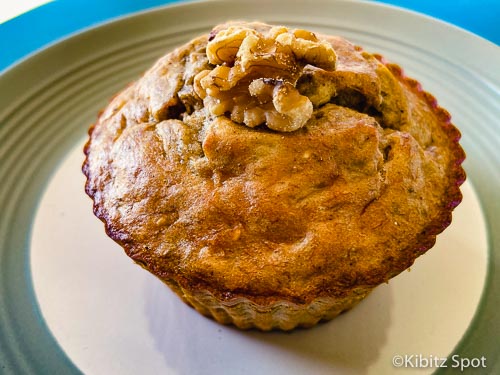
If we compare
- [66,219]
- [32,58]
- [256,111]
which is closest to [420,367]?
[256,111]

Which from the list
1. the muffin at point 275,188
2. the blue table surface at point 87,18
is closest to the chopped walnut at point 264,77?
the muffin at point 275,188

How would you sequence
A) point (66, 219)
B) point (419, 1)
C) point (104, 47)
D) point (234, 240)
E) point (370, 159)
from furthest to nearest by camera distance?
point (419, 1)
point (104, 47)
point (66, 219)
point (370, 159)
point (234, 240)

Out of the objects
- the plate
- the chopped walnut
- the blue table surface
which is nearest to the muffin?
the chopped walnut

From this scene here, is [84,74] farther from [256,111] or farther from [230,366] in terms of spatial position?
[230,366]

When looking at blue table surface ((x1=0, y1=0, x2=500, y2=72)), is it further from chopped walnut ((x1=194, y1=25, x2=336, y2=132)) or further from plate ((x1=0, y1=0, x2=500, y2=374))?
chopped walnut ((x1=194, y1=25, x2=336, y2=132))

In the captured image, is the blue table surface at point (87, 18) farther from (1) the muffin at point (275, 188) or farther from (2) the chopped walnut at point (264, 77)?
(2) the chopped walnut at point (264, 77)
